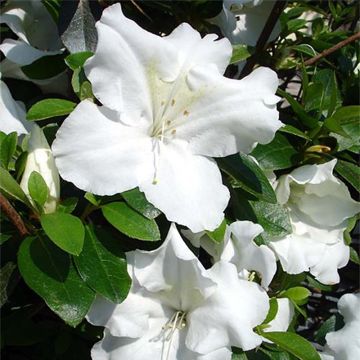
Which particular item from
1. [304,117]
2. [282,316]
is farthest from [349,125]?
[282,316]

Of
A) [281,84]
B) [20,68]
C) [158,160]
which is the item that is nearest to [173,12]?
[20,68]

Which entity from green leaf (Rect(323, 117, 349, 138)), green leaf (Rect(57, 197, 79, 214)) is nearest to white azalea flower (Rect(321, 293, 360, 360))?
green leaf (Rect(323, 117, 349, 138))

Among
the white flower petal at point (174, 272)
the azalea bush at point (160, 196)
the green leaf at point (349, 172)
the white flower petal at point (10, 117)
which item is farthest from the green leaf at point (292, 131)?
the white flower petal at point (10, 117)

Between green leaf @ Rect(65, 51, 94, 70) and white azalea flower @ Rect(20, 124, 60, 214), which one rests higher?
green leaf @ Rect(65, 51, 94, 70)

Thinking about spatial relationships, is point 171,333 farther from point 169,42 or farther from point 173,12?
point 173,12

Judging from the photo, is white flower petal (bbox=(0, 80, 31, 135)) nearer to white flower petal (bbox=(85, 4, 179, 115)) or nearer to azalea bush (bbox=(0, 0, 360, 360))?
azalea bush (bbox=(0, 0, 360, 360))

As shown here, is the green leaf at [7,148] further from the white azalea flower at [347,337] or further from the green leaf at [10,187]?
the white azalea flower at [347,337]
